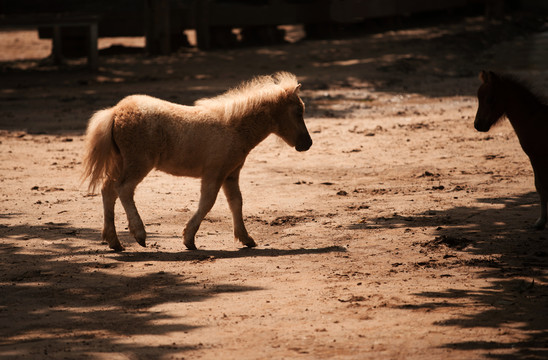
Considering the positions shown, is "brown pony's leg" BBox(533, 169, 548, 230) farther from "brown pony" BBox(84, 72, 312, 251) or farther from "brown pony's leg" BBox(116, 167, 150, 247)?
"brown pony's leg" BBox(116, 167, 150, 247)

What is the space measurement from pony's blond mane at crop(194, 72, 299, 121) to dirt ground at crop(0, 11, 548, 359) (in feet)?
4.34

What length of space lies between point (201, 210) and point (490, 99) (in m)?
3.17

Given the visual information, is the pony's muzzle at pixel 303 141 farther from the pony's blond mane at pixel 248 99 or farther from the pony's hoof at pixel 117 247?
the pony's hoof at pixel 117 247

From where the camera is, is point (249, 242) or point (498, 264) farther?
point (249, 242)

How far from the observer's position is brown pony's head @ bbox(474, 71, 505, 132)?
331 inches

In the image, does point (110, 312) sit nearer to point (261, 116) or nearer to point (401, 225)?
point (261, 116)

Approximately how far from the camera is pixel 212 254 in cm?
773

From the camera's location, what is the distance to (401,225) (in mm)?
8578

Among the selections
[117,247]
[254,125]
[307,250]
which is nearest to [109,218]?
[117,247]

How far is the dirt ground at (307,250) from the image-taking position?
5516 mm

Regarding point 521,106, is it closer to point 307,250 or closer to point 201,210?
point 307,250

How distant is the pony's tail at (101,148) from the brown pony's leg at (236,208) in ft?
3.69

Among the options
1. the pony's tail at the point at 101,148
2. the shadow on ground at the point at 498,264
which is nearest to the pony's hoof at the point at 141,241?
the pony's tail at the point at 101,148

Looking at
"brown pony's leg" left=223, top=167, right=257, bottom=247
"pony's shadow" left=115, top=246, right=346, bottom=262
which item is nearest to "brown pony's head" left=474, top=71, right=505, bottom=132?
"pony's shadow" left=115, top=246, right=346, bottom=262
